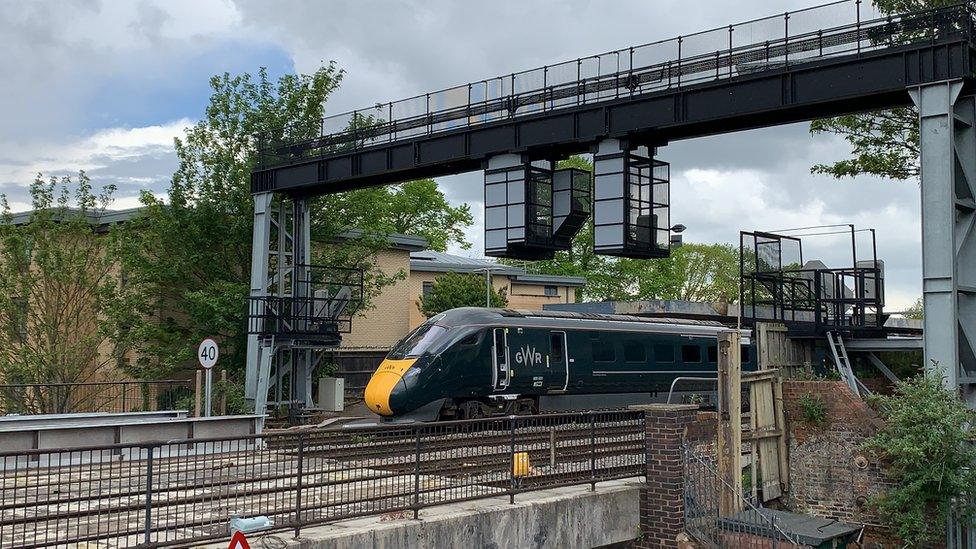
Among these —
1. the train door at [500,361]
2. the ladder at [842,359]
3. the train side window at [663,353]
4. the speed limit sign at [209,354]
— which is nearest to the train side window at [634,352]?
the train side window at [663,353]

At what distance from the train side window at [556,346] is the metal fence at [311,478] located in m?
8.08

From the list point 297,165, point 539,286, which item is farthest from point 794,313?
point 539,286

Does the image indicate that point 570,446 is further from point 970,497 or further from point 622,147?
point 622,147

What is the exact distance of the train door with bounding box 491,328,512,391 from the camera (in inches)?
858

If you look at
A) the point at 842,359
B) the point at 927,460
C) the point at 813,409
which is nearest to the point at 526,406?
the point at 813,409

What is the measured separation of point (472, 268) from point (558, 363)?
25622 mm

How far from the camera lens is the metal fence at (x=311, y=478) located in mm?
9414

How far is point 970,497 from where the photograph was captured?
15.9 meters

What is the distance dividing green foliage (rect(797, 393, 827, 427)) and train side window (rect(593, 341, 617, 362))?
22.7ft

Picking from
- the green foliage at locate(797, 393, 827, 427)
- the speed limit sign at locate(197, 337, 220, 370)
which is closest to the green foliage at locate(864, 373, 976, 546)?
the green foliage at locate(797, 393, 827, 427)

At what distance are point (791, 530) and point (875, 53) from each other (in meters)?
9.63

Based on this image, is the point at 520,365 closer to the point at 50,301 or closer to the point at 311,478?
the point at 311,478

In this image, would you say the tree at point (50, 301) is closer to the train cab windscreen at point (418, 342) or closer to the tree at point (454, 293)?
the train cab windscreen at point (418, 342)

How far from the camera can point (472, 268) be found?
4872cm
